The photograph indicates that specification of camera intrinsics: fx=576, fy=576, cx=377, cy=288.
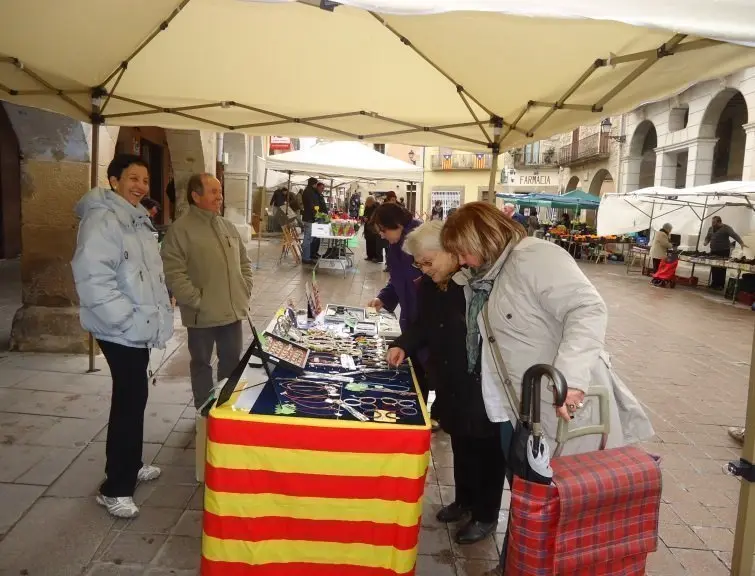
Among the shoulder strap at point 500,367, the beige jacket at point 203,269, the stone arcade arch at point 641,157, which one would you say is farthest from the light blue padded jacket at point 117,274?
the stone arcade arch at point 641,157

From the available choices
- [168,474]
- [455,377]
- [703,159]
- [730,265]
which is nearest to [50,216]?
[168,474]

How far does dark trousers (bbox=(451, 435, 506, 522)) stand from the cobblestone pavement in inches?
7.4

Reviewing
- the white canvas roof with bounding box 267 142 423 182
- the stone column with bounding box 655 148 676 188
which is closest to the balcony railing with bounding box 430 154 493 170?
the stone column with bounding box 655 148 676 188

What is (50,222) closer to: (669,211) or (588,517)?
(588,517)

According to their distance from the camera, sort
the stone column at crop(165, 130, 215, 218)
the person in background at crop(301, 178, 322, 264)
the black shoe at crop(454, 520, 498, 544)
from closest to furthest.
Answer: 1. the black shoe at crop(454, 520, 498, 544)
2. the stone column at crop(165, 130, 215, 218)
3. the person in background at crop(301, 178, 322, 264)

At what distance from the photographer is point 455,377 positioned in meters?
2.66

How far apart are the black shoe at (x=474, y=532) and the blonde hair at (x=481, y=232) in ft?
4.46

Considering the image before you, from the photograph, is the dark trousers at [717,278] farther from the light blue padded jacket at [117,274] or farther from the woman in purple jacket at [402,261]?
the light blue padded jacket at [117,274]

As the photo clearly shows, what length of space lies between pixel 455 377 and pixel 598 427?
0.68 m

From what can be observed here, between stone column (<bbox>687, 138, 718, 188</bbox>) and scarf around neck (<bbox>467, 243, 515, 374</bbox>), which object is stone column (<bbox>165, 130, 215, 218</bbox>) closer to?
scarf around neck (<bbox>467, 243, 515, 374</bbox>)

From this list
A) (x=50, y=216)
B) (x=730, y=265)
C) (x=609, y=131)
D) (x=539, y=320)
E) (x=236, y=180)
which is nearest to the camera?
(x=539, y=320)

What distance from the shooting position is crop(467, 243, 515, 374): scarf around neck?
91.7 inches

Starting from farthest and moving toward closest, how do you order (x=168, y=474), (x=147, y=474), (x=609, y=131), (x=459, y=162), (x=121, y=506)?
(x=459, y=162) < (x=609, y=131) < (x=168, y=474) < (x=147, y=474) < (x=121, y=506)

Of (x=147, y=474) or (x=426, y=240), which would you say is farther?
(x=147, y=474)
